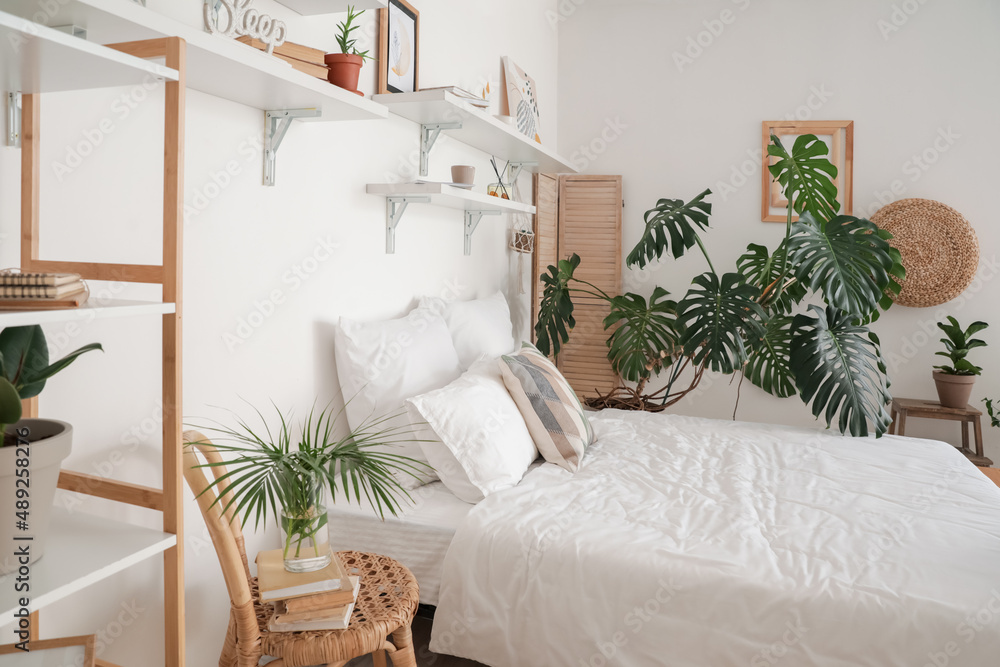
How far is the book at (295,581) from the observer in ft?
4.35

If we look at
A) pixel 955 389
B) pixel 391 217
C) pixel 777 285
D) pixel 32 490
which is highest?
pixel 391 217

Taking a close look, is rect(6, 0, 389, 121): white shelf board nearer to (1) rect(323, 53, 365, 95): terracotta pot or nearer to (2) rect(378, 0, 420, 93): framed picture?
(1) rect(323, 53, 365, 95): terracotta pot

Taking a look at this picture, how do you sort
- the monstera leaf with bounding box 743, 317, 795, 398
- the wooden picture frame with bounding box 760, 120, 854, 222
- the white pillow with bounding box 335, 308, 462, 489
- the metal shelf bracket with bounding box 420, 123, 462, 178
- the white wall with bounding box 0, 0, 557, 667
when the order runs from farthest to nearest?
the wooden picture frame with bounding box 760, 120, 854, 222
the monstera leaf with bounding box 743, 317, 795, 398
the metal shelf bracket with bounding box 420, 123, 462, 178
the white pillow with bounding box 335, 308, 462, 489
the white wall with bounding box 0, 0, 557, 667

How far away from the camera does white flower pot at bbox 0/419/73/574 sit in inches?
32.9

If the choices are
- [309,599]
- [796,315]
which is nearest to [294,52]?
[309,599]

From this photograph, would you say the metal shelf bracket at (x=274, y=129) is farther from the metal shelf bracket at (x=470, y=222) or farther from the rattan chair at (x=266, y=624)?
the metal shelf bracket at (x=470, y=222)

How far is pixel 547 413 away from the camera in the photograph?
2197mm

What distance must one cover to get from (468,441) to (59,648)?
1.07 metres

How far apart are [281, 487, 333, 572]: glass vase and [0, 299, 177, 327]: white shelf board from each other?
0.52 metres

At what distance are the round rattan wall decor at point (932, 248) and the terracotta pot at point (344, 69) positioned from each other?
316 centimetres

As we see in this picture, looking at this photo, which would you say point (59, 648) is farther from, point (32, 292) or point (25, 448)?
point (32, 292)

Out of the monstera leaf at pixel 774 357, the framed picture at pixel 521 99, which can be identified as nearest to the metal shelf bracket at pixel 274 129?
the framed picture at pixel 521 99

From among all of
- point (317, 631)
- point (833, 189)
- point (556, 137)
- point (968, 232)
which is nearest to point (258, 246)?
point (317, 631)

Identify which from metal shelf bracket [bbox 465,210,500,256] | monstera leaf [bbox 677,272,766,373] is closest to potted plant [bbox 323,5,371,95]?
metal shelf bracket [bbox 465,210,500,256]
